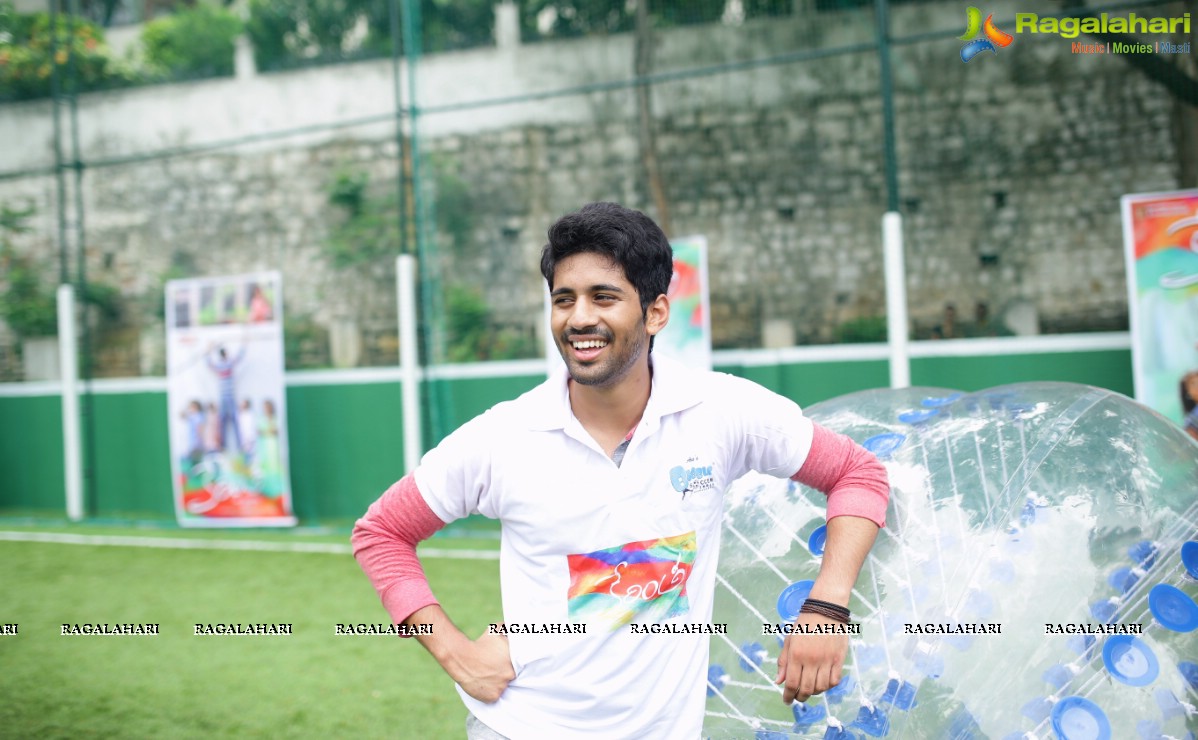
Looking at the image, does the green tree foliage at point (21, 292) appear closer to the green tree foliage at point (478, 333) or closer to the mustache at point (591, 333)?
the green tree foliage at point (478, 333)

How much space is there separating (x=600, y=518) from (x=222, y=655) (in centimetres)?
417

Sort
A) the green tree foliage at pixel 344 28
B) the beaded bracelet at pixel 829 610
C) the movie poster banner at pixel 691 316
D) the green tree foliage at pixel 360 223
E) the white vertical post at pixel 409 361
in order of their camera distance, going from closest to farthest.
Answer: the beaded bracelet at pixel 829 610, the movie poster banner at pixel 691 316, the white vertical post at pixel 409 361, the green tree foliage at pixel 344 28, the green tree foliage at pixel 360 223

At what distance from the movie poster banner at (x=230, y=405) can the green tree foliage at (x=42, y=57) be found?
12.3 ft

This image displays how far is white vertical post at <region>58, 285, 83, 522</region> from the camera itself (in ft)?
33.6

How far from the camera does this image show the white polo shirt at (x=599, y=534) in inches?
82.3

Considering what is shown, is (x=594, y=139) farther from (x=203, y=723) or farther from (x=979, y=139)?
(x=203, y=723)

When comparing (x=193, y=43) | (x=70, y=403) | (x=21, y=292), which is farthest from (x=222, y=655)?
(x=193, y=43)

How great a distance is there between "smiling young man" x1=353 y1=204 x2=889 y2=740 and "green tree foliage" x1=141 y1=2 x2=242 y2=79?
12.6 metres

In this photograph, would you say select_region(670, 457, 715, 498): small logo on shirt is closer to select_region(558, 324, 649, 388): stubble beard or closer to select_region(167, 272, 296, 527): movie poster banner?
select_region(558, 324, 649, 388): stubble beard

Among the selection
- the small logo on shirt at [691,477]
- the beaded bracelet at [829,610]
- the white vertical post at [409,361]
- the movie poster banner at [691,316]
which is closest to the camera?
the beaded bracelet at [829,610]

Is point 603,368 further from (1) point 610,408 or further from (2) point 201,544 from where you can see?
(2) point 201,544

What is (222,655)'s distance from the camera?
5.54 metres

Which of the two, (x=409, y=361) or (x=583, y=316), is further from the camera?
(x=409, y=361)

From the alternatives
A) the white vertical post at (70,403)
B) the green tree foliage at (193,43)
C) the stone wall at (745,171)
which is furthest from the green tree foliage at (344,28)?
the white vertical post at (70,403)
